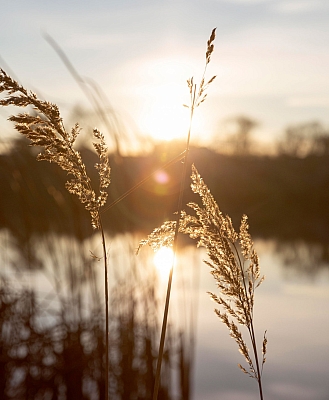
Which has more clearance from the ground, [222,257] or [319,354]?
[222,257]

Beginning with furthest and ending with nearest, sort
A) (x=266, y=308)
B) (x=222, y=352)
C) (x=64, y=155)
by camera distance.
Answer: (x=266, y=308) → (x=222, y=352) → (x=64, y=155)

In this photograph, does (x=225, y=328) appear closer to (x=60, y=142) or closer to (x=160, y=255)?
(x=160, y=255)

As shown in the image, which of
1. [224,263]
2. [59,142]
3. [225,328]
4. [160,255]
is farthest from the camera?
[225,328]

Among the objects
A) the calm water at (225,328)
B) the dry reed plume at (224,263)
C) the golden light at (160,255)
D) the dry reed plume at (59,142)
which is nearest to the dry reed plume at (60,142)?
the dry reed plume at (59,142)

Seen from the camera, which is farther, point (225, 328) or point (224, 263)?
point (225, 328)

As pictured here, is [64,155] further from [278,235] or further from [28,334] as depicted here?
[278,235]

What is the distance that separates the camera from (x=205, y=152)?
305 centimetres

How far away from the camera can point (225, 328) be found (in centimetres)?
805

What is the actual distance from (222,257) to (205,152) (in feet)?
4.25

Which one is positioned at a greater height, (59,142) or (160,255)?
(59,142)

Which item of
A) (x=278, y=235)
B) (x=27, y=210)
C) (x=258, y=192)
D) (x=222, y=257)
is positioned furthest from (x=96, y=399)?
(x=258, y=192)

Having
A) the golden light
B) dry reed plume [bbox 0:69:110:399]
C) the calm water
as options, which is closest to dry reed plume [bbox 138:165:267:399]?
the golden light

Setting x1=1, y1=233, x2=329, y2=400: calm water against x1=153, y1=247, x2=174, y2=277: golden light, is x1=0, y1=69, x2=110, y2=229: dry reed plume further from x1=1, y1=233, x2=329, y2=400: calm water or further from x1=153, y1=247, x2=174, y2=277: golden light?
x1=1, y1=233, x2=329, y2=400: calm water

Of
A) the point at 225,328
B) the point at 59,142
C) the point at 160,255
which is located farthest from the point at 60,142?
the point at 225,328
